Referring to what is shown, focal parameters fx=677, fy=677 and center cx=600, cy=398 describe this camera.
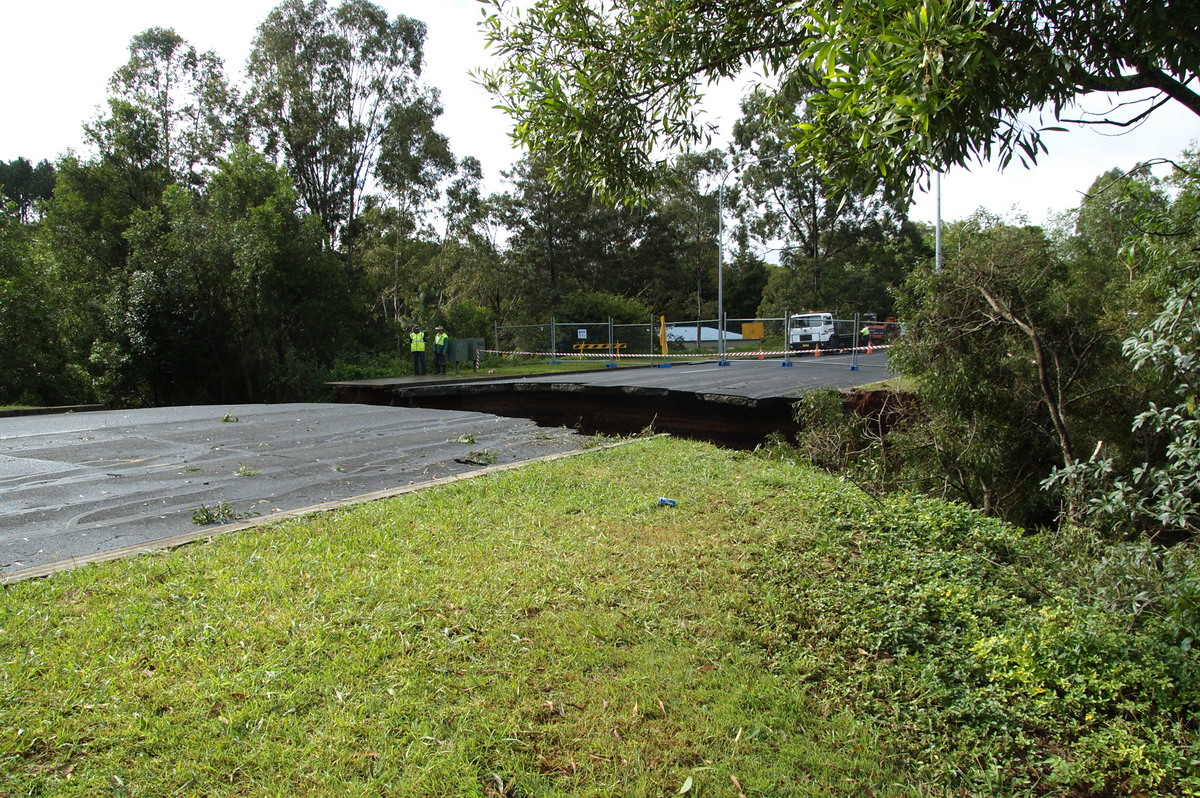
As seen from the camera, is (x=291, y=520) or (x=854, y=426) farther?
(x=854, y=426)

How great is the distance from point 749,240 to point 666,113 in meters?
47.8

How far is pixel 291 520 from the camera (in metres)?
4.74

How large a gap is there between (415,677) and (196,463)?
4964 mm

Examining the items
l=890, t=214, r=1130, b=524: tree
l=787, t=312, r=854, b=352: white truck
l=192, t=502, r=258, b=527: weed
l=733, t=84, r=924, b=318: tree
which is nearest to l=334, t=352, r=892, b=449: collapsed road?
l=890, t=214, r=1130, b=524: tree

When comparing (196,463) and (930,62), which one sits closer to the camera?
(930,62)

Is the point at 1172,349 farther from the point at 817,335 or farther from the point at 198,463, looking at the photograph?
the point at 817,335

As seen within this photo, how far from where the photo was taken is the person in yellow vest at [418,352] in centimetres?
2023

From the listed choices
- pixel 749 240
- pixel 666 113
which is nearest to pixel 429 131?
pixel 749 240

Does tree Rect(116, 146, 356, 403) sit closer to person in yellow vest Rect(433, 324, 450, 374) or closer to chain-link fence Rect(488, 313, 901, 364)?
person in yellow vest Rect(433, 324, 450, 374)

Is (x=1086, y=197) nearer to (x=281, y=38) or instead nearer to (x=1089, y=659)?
(x=1089, y=659)

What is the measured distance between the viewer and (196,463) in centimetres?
650

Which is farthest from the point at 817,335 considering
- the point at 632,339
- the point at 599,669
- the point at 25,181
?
the point at 25,181

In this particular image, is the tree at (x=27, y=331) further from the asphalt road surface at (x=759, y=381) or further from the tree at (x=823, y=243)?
the tree at (x=823, y=243)

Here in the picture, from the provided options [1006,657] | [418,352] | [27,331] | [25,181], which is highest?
[25,181]
